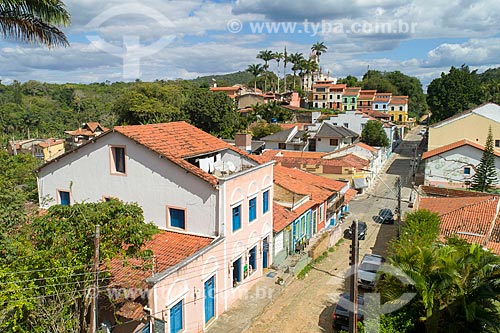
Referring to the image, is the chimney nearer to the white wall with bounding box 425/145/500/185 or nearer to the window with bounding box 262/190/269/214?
the window with bounding box 262/190/269/214

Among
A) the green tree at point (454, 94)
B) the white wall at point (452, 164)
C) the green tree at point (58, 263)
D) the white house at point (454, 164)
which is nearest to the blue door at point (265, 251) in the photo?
the green tree at point (58, 263)

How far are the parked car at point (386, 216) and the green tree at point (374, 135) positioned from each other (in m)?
26.4

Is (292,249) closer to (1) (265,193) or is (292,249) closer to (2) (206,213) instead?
(1) (265,193)

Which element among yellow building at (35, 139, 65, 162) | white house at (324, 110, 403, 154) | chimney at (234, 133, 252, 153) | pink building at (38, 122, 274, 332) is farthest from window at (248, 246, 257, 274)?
yellow building at (35, 139, 65, 162)

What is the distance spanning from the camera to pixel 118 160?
19.0 metres

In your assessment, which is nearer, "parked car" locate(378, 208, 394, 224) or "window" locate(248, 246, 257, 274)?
"window" locate(248, 246, 257, 274)

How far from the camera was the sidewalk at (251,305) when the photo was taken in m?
16.6

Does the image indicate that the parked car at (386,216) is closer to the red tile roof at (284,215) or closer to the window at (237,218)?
the red tile roof at (284,215)

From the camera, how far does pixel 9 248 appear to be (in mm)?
11047

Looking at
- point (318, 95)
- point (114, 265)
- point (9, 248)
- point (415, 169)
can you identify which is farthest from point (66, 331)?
point (318, 95)

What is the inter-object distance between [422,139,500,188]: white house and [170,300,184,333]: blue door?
3506cm

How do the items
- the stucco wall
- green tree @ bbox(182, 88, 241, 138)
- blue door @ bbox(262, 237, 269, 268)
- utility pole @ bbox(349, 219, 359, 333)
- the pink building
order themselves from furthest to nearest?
green tree @ bbox(182, 88, 241, 138), the stucco wall, blue door @ bbox(262, 237, 269, 268), the pink building, utility pole @ bbox(349, 219, 359, 333)

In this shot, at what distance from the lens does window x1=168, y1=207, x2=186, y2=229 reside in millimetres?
17873

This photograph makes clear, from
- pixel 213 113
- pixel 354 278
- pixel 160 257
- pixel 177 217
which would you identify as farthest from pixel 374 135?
pixel 160 257
